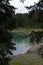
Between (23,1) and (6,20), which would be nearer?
(6,20)

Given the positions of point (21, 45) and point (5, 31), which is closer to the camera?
point (5, 31)

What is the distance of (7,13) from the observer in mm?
4582

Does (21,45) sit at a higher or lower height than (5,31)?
lower

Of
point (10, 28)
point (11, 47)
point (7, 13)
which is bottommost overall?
point (11, 47)

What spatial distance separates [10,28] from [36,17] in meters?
1.06

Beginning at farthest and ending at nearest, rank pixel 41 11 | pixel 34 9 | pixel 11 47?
pixel 41 11, pixel 34 9, pixel 11 47

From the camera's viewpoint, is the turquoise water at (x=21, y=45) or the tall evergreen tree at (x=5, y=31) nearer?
the tall evergreen tree at (x=5, y=31)

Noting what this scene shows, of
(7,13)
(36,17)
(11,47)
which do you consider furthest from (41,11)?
(11,47)

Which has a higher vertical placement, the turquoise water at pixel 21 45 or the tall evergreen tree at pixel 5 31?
the tall evergreen tree at pixel 5 31

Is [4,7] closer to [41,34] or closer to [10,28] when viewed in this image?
[10,28]

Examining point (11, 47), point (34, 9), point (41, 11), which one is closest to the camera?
point (11, 47)

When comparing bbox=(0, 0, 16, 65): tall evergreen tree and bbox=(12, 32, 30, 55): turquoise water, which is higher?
bbox=(0, 0, 16, 65): tall evergreen tree

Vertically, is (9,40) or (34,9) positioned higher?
(34,9)

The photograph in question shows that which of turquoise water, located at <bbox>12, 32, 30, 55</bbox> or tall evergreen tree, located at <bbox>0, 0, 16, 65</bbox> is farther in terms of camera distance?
turquoise water, located at <bbox>12, 32, 30, 55</bbox>
